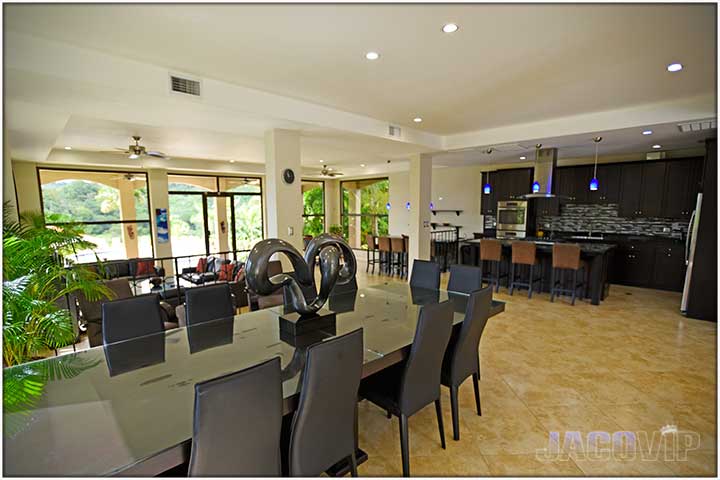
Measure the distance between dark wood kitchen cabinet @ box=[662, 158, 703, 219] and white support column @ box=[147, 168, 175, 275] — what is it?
10.5 m

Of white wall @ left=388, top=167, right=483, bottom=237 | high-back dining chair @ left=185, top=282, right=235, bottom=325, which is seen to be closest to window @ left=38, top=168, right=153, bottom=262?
high-back dining chair @ left=185, top=282, right=235, bottom=325

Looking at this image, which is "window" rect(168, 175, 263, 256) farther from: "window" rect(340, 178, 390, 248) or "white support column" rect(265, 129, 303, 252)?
"white support column" rect(265, 129, 303, 252)

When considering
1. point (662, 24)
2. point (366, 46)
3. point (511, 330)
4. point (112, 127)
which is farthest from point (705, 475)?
point (112, 127)

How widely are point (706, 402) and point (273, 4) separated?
173 inches

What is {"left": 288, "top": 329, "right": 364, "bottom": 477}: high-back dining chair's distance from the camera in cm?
155

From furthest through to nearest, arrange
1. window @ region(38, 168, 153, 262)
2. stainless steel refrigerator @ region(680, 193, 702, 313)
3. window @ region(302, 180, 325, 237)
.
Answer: window @ region(302, 180, 325, 237) < window @ region(38, 168, 153, 262) < stainless steel refrigerator @ region(680, 193, 702, 313)

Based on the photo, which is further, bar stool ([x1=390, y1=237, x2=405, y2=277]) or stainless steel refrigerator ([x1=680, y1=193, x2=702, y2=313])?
bar stool ([x1=390, y1=237, x2=405, y2=277])

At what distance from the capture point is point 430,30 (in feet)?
7.98

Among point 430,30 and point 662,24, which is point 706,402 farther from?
point 430,30

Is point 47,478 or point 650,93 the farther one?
point 650,93

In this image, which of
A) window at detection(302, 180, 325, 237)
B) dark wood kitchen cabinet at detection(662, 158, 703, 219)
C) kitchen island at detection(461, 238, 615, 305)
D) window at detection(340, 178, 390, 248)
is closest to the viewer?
kitchen island at detection(461, 238, 615, 305)

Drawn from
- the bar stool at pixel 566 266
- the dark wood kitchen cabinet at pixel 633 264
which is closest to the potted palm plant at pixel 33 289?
the bar stool at pixel 566 266

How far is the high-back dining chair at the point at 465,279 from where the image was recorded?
133 inches

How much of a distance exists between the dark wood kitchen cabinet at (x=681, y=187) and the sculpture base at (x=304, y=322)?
7215 millimetres
